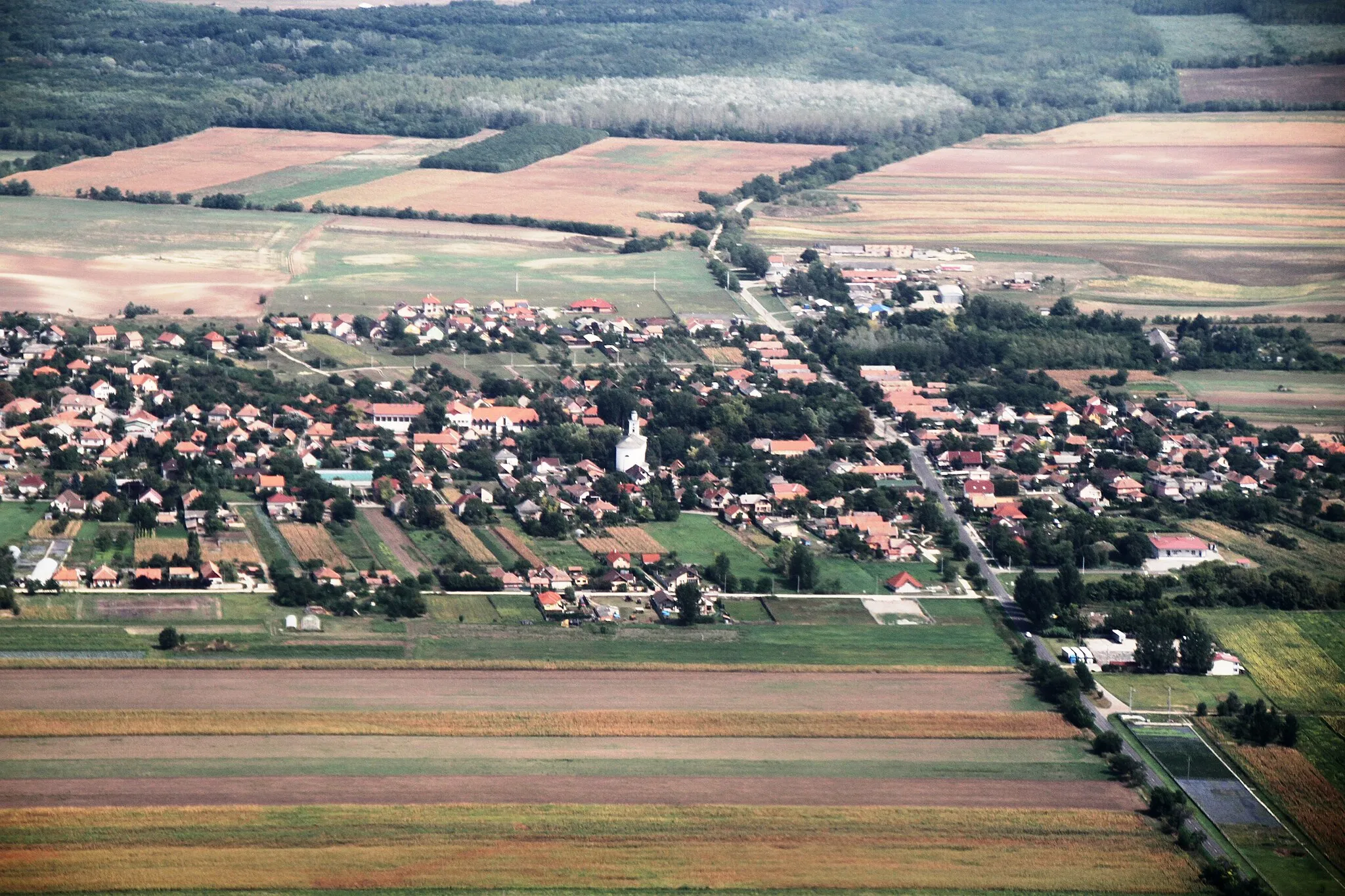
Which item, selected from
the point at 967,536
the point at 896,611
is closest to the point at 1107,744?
the point at 896,611

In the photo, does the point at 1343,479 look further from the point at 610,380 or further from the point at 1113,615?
the point at 610,380

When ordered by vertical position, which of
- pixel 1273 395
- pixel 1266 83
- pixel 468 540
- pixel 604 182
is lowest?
pixel 468 540

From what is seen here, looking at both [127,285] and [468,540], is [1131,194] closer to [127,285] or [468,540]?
[127,285]

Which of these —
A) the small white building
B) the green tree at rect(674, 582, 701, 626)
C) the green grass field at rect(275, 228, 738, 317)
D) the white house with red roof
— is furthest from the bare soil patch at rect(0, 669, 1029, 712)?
the green grass field at rect(275, 228, 738, 317)

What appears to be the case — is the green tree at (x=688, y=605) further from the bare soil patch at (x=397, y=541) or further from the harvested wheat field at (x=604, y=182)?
the harvested wheat field at (x=604, y=182)

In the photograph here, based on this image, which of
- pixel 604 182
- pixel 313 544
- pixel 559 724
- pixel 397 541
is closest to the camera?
pixel 559 724

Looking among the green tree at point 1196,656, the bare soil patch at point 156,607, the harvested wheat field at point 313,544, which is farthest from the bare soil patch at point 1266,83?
the bare soil patch at point 156,607
